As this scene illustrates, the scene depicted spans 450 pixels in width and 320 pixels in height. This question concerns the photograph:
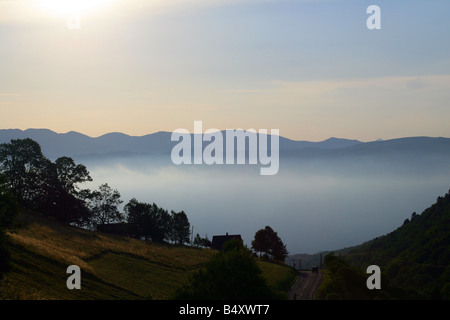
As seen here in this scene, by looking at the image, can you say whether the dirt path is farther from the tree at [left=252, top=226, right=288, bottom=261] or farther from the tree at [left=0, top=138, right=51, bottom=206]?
the tree at [left=0, top=138, right=51, bottom=206]

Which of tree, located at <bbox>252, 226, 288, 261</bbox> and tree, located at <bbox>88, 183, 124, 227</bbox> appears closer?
tree, located at <bbox>252, 226, 288, 261</bbox>

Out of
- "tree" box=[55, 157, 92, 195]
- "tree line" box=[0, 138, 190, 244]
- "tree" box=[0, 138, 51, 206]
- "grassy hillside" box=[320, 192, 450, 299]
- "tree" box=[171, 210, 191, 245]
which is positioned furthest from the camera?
"tree" box=[171, 210, 191, 245]

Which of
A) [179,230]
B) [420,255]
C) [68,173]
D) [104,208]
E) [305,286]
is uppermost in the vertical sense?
[68,173]

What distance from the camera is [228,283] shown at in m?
27.1

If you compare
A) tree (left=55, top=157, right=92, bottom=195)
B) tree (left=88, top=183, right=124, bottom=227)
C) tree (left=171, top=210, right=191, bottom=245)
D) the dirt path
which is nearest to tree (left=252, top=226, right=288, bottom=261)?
the dirt path

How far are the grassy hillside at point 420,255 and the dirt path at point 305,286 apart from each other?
745cm

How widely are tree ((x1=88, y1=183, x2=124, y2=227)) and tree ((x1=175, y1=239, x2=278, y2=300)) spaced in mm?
67659

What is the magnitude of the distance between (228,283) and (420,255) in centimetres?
5037

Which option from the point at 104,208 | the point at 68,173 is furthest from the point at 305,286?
the point at 104,208

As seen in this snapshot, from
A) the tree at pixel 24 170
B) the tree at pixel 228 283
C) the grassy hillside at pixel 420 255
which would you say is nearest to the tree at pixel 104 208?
the tree at pixel 24 170

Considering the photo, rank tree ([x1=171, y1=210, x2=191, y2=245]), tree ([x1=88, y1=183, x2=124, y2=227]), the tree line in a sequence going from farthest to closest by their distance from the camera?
1. tree ([x1=171, y1=210, x2=191, y2=245])
2. tree ([x1=88, y1=183, x2=124, y2=227])
3. the tree line

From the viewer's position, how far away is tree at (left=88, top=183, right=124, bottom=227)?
302ft

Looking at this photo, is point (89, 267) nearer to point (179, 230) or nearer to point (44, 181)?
point (44, 181)
